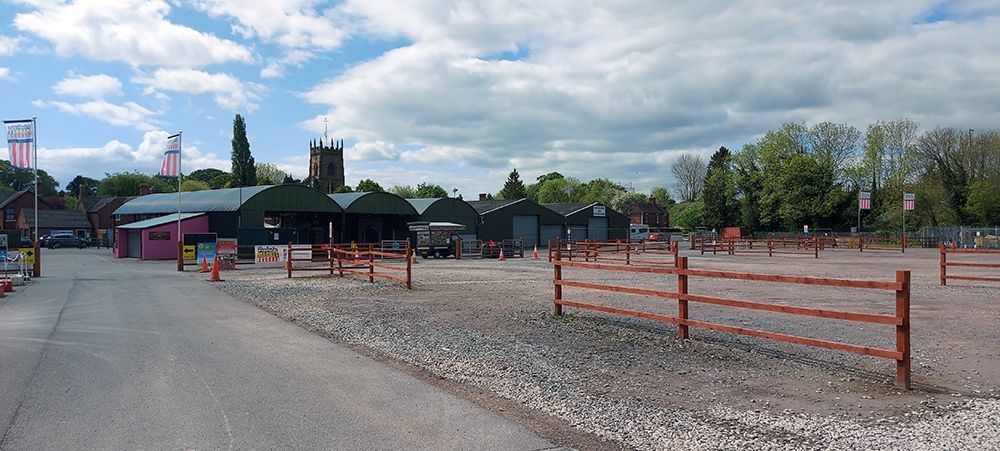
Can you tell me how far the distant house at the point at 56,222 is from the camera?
79.4 meters

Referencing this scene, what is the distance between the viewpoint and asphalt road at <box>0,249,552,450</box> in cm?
545

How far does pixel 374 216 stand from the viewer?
53812 mm

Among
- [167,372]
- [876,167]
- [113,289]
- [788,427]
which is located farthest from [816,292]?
[876,167]

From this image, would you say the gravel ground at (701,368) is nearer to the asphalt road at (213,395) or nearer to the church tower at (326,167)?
the asphalt road at (213,395)

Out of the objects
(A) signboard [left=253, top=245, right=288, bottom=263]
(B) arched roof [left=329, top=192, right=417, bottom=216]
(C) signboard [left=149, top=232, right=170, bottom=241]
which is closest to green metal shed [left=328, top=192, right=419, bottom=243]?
(B) arched roof [left=329, top=192, right=417, bottom=216]

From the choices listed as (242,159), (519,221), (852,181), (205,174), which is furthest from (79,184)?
(852,181)

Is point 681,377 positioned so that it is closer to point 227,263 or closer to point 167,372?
point 167,372

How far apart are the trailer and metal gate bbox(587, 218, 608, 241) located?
33921 millimetres

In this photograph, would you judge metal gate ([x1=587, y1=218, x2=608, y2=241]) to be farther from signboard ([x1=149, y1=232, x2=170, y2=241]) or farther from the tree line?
signboard ([x1=149, y1=232, x2=170, y2=241])

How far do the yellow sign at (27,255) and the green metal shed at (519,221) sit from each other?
40.9 metres

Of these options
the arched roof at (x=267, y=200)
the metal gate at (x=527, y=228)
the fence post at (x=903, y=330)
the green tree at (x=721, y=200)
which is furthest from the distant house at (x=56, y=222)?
the fence post at (x=903, y=330)

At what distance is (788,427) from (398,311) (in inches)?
358

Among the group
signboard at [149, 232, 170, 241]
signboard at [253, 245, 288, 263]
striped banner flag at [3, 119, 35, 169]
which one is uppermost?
striped banner flag at [3, 119, 35, 169]

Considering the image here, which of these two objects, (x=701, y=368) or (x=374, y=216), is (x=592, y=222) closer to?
(x=374, y=216)
